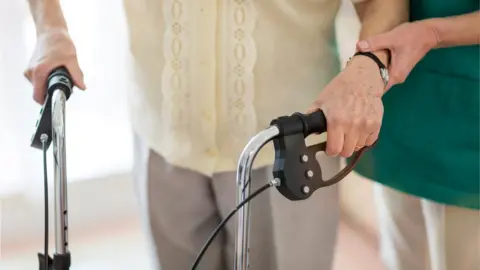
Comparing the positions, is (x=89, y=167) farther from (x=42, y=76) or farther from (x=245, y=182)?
(x=245, y=182)

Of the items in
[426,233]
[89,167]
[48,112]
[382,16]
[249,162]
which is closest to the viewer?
[249,162]

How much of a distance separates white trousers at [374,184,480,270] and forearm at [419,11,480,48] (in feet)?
0.88

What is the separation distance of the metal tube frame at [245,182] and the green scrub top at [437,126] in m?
0.39

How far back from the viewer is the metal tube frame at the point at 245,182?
72 centimetres

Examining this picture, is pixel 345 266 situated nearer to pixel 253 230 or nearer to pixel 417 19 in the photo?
pixel 253 230

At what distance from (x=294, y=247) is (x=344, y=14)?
366 millimetres

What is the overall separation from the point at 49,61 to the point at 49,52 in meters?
0.02

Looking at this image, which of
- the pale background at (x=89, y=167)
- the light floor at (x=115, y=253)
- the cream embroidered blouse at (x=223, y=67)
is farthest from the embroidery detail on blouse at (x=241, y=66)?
the light floor at (x=115, y=253)

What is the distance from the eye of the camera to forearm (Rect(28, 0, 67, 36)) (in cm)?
97

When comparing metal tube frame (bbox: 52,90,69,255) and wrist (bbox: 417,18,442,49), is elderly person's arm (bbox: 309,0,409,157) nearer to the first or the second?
wrist (bbox: 417,18,442,49)

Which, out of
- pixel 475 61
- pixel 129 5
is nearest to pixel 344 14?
pixel 475 61

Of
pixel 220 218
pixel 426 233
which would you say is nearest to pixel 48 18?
pixel 220 218

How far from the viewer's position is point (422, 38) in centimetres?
92

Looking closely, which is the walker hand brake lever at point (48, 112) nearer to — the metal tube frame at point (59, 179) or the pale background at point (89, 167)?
the metal tube frame at point (59, 179)
